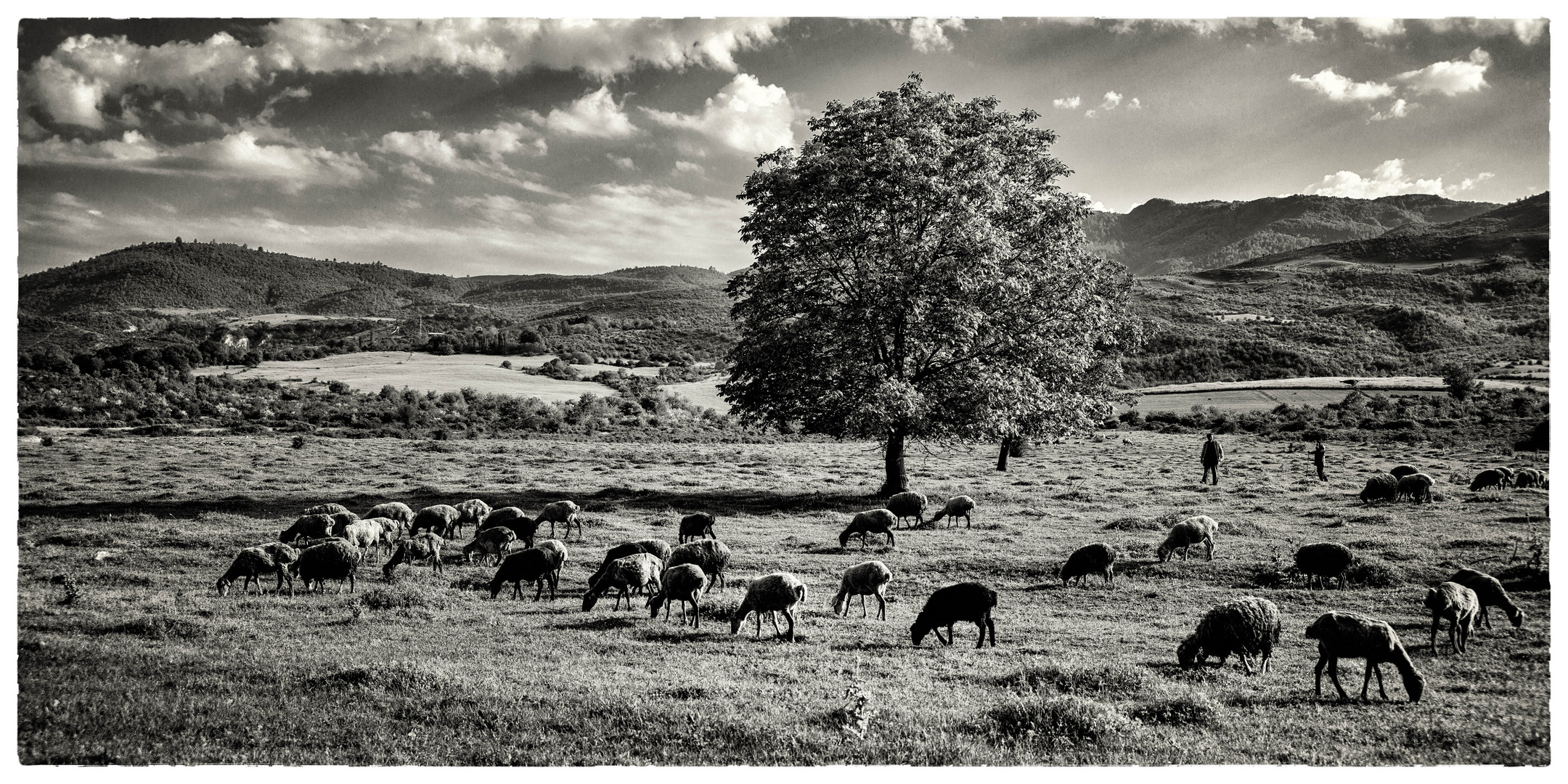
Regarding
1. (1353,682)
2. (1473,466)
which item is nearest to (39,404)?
(1353,682)

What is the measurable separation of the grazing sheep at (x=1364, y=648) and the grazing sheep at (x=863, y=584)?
5945 millimetres

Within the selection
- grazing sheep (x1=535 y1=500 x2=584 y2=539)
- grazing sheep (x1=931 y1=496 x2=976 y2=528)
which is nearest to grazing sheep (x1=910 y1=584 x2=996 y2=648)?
grazing sheep (x1=931 y1=496 x2=976 y2=528)

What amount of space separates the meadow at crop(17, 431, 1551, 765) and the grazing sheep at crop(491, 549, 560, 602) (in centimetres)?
60

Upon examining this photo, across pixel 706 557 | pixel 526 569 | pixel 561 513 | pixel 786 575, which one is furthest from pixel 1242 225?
pixel 526 569

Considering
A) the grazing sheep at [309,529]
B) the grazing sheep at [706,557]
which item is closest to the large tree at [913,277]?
the grazing sheep at [706,557]

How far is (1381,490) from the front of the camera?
23.4 metres

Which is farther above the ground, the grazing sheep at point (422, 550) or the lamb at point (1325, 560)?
the lamb at point (1325, 560)

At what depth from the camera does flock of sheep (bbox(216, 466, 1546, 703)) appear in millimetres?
9867

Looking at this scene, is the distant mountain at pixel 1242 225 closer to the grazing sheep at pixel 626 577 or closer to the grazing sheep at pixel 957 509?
the grazing sheep at pixel 957 509

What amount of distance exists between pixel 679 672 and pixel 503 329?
101819 millimetres

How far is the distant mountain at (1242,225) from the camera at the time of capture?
28547 mm

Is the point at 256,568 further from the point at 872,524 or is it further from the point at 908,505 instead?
the point at 908,505

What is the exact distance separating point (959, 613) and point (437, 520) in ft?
46.7

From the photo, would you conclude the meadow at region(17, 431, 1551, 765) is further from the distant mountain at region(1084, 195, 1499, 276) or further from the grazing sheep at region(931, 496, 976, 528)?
the distant mountain at region(1084, 195, 1499, 276)
